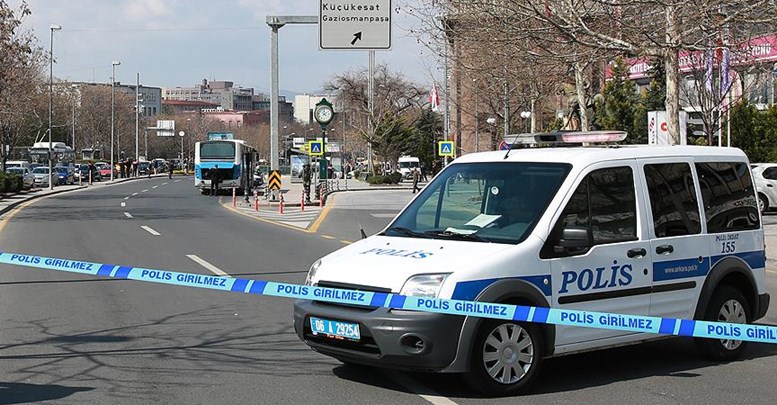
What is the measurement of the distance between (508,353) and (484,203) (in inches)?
53.4

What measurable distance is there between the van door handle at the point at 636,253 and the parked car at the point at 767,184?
24538mm

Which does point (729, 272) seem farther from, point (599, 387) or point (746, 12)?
point (746, 12)

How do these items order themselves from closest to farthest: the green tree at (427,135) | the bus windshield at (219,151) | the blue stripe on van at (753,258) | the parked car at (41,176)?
the blue stripe on van at (753,258)
the bus windshield at (219,151)
the parked car at (41,176)
the green tree at (427,135)

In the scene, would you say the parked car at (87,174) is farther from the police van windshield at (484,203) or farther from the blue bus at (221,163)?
the police van windshield at (484,203)

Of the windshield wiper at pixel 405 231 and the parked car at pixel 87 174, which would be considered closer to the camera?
the windshield wiper at pixel 405 231

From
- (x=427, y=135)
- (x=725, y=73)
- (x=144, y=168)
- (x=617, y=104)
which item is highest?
(x=427, y=135)

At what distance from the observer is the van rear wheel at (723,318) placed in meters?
7.88

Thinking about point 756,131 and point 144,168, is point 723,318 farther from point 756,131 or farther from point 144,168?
point 144,168

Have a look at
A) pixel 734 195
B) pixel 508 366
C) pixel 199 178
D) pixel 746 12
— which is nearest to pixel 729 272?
pixel 734 195

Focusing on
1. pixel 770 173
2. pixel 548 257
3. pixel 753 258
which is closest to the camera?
pixel 548 257

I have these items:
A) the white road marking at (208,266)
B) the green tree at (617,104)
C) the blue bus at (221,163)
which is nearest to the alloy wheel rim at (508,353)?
the white road marking at (208,266)

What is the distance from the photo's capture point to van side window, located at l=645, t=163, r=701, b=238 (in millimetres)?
7484

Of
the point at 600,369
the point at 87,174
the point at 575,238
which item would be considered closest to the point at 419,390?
the point at 575,238

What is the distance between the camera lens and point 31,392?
22.2ft
